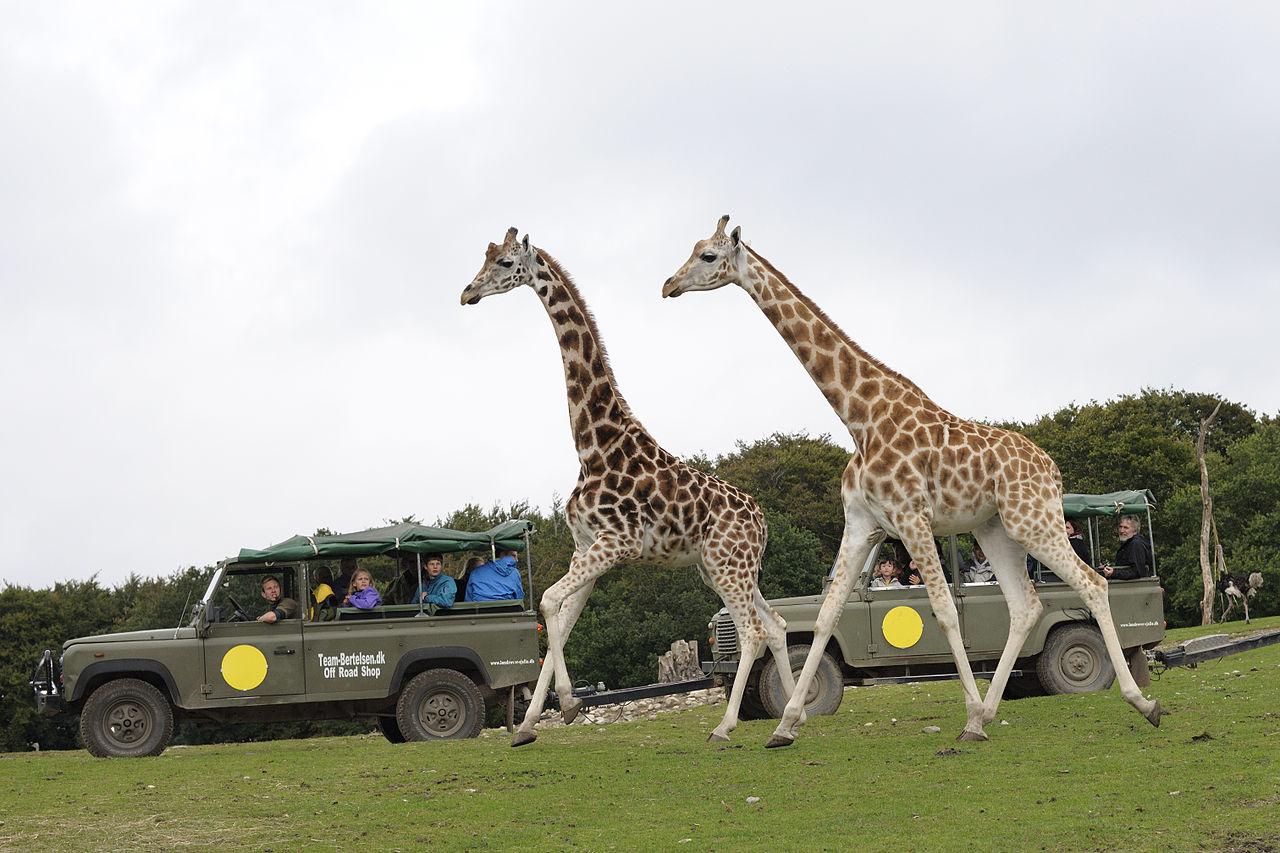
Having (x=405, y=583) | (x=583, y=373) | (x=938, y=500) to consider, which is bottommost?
(x=405, y=583)

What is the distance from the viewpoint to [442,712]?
52.4 ft

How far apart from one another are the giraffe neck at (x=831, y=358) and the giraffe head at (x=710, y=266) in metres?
0.27

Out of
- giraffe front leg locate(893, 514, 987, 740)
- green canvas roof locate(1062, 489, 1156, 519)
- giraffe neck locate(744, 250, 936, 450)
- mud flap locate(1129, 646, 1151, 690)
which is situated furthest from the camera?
green canvas roof locate(1062, 489, 1156, 519)

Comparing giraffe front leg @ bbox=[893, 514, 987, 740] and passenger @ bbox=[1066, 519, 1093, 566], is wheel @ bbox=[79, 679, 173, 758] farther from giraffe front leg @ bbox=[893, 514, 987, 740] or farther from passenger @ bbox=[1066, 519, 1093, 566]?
passenger @ bbox=[1066, 519, 1093, 566]

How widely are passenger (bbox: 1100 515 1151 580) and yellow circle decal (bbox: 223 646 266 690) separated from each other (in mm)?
10180

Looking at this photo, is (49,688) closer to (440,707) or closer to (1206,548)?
(440,707)

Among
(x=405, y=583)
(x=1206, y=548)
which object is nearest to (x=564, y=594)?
(x=405, y=583)

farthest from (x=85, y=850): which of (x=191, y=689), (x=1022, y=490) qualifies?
(x=1022, y=490)

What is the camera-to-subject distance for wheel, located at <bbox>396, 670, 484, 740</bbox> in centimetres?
1575

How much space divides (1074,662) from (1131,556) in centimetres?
158

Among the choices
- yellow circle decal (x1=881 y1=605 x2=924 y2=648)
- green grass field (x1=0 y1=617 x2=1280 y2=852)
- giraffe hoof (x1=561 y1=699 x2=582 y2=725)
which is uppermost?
yellow circle decal (x1=881 y1=605 x2=924 y2=648)

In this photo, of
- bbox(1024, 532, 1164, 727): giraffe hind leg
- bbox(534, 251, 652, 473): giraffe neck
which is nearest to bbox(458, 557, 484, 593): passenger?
bbox(534, 251, 652, 473): giraffe neck

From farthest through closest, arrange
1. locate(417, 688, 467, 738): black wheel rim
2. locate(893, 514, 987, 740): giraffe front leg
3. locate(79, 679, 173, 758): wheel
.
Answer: locate(417, 688, 467, 738): black wheel rim < locate(79, 679, 173, 758): wheel < locate(893, 514, 987, 740): giraffe front leg

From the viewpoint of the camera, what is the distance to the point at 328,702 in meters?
15.8
